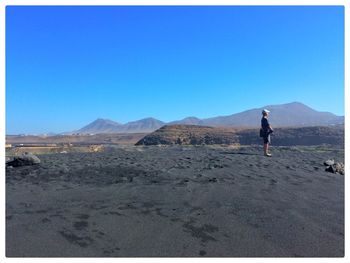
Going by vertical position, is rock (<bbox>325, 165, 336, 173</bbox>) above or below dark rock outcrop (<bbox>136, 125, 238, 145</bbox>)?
below

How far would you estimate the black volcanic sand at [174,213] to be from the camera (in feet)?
13.1

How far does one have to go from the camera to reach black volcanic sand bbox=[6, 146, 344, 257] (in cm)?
398

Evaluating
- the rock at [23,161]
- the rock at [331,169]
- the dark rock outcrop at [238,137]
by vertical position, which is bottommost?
the rock at [331,169]

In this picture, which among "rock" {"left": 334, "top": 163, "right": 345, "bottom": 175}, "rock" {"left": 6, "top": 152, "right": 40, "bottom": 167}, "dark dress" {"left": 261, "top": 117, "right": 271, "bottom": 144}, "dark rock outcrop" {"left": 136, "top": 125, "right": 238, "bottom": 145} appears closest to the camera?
"rock" {"left": 334, "top": 163, "right": 345, "bottom": 175}

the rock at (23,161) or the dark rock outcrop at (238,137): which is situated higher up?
the dark rock outcrop at (238,137)

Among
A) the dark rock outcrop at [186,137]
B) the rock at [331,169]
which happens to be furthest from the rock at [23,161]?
the dark rock outcrop at [186,137]

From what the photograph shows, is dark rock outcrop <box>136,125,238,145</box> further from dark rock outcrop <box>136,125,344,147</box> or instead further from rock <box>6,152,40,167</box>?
rock <box>6,152,40,167</box>

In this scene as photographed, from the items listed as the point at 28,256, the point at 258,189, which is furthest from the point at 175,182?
the point at 28,256

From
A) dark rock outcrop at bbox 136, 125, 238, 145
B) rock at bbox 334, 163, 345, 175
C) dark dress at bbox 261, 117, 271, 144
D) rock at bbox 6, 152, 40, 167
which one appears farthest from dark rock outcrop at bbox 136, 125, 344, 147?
rock at bbox 334, 163, 345, 175

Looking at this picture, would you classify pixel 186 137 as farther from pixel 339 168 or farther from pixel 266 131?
pixel 339 168

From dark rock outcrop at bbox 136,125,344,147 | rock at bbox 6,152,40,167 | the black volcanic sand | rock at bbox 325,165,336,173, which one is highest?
dark rock outcrop at bbox 136,125,344,147

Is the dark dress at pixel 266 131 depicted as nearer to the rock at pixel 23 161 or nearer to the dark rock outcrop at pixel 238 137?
the rock at pixel 23 161

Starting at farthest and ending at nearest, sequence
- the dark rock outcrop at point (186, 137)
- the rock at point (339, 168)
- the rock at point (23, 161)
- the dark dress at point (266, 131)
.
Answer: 1. the dark rock outcrop at point (186, 137)
2. the dark dress at point (266, 131)
3. the rock at point (23, 161)
4. the rock at point (339, 168)

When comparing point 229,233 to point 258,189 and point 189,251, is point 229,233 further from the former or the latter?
point 258,189
